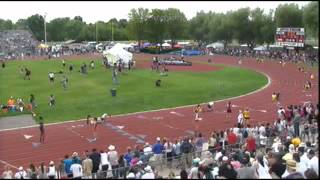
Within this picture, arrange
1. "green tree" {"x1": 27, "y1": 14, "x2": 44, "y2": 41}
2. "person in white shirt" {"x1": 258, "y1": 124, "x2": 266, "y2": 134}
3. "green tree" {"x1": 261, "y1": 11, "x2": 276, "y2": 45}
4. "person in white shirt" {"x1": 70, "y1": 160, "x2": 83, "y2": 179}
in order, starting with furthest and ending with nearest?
"green tree" {"x1": 27, "y1": 14, "x2": 44, "y2": 41} < "green tree" {"x1": 261, "y1": 11, "x2": 276, "y2": 45} < "person in white shirt" {"x1": 258, "y1": 124, "x2": 266, "y2": 134} < "person in white shirt" {"x1": 70, "y1": 160, "x2": 83, "y2": 179}

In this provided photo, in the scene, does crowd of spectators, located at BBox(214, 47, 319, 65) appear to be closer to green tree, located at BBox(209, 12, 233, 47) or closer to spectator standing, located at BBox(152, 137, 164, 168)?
green tree, located at BBox(209, 12, 233, 47)

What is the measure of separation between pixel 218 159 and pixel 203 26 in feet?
350

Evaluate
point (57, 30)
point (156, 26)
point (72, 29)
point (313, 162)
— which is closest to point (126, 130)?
point (313, 162)

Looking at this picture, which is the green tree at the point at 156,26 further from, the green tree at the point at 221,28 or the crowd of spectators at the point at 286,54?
the crowd of spectators at the point at 286,54

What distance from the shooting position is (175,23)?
119m

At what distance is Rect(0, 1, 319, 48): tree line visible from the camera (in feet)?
293

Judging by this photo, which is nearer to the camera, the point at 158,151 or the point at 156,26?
the point at 158,151

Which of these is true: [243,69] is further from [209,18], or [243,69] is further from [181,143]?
[209,18]

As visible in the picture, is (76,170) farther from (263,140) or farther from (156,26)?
(156,26)

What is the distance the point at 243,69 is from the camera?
64.2m

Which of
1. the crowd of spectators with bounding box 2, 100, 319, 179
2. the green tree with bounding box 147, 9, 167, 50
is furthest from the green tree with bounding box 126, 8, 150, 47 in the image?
the crowd of spectators with bounding box 2, 100, 319, 179

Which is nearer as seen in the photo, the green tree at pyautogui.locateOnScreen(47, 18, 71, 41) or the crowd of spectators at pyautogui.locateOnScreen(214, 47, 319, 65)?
the crowd of spectators at pyautogui.locateOnScreen(214, 47, 319, 65)

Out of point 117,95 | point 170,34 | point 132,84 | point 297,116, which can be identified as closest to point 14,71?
point 132,84

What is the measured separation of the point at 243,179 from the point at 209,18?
112m
